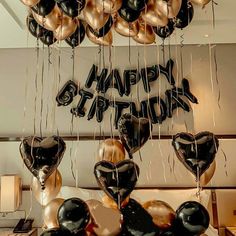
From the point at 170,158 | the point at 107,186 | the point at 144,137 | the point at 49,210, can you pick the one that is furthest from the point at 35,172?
the point at 170,158

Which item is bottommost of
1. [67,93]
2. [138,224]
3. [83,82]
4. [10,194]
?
[10,194]

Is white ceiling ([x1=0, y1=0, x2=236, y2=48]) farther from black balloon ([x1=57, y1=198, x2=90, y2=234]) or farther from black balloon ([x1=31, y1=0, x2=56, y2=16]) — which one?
black balloon ([x1=57, y1=198, x2=90, y2=234])

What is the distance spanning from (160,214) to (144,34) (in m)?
1.02

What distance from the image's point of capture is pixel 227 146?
3.18 m

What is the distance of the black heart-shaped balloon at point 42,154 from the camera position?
1224 millimetres

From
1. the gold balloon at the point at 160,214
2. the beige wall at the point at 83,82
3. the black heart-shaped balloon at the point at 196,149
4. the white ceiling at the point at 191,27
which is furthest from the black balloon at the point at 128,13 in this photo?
the beige wall at the point at 83,82

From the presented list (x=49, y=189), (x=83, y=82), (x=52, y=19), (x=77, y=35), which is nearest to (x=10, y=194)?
(x=83, y=82)

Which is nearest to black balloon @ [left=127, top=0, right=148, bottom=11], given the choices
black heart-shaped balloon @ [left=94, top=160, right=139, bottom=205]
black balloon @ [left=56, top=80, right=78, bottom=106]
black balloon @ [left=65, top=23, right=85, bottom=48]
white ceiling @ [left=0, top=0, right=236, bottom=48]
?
black balloon @ [left=65, top=23, right=85, bottom=48]

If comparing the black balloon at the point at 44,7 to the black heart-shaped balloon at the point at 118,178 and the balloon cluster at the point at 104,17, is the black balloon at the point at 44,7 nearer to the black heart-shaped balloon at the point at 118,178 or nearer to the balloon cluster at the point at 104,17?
the balloon cluster at the point at 104,17

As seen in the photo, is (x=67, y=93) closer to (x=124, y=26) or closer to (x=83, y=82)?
(x=83, y=82)

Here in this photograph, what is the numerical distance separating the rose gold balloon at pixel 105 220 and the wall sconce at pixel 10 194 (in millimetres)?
2020

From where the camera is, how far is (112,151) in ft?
4.38

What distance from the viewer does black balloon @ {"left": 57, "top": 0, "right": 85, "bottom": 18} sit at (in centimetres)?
144

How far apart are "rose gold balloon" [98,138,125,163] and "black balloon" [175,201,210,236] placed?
34 cm
